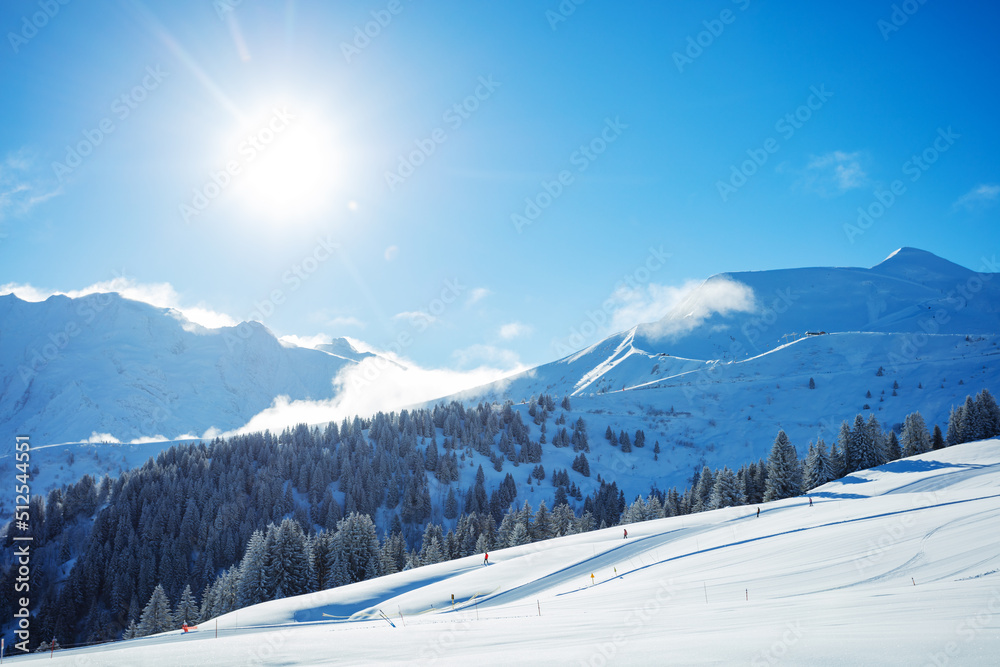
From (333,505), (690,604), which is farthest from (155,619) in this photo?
(690,604)

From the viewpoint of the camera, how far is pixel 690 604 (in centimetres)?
1781

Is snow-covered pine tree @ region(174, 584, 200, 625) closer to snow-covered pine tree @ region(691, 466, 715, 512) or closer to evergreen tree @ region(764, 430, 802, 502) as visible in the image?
snow-covered pine tree @ region(691, 466, 715, 512)

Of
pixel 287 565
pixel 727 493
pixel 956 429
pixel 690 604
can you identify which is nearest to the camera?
pixel 690 604

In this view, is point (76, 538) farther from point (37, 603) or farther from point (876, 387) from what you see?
point (876, 387)

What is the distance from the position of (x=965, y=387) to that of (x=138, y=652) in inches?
7954

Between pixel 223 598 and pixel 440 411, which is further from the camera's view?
pixel 440 411

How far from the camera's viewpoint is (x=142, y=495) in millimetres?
99000

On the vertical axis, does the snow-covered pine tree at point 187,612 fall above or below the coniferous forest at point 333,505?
below

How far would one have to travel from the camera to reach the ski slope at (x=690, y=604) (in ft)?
32.7

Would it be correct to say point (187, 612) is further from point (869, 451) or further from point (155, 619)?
point (869, 451)

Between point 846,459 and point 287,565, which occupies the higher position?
point 287,565

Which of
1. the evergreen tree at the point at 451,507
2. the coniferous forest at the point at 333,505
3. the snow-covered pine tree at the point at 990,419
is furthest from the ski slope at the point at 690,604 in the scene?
the evergreen tree at the point at 451,507

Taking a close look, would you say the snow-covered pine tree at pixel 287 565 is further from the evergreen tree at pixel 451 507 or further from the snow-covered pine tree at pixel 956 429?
the snow-covered pine tree at pixel 956 429

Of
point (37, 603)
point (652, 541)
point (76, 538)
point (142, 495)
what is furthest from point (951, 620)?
point (76, 538)
